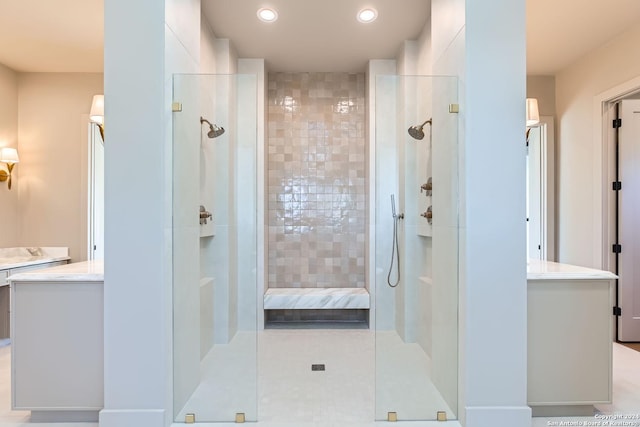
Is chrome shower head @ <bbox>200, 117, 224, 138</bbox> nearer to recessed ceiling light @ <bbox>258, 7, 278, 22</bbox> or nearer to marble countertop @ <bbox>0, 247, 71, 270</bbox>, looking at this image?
recessed ceiling light @ <bbox>258, 7, 278, 22</bbox>

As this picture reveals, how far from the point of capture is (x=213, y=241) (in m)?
2.40

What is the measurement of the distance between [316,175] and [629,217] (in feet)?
9.91

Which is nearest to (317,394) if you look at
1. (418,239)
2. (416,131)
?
(418,239)

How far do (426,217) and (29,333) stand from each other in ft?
7.49

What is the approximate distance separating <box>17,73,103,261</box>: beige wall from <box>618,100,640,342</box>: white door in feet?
17.4

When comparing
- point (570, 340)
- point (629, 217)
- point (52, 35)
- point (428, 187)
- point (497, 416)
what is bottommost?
point (497, 416)

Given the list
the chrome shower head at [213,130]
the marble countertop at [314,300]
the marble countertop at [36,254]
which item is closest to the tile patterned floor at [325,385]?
the marble countertop at [314,300]

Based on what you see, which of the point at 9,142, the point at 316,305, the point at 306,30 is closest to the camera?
the point at 306,30

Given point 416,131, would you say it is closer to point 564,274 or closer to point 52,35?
point 564,274

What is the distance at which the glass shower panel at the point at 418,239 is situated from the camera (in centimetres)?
→ 236

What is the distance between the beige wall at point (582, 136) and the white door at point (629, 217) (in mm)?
211

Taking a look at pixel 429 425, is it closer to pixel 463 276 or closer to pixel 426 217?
pixel 463 276

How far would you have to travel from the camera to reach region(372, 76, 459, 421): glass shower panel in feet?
7.73

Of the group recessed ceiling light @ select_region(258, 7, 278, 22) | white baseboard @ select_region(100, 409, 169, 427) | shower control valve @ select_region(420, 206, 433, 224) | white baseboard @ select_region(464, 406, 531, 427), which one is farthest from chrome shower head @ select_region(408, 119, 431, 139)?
white baseboard @ select_region(100, 409, 169, 427)
